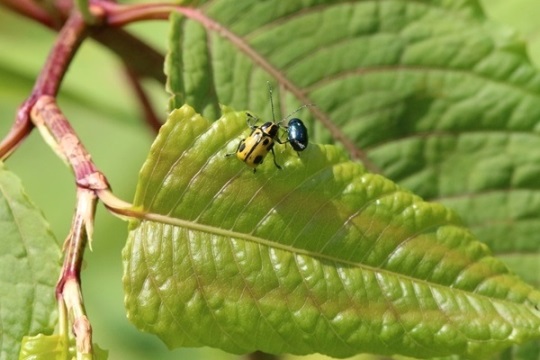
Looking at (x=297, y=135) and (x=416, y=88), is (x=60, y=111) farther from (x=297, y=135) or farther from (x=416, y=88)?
(x=416, y=88)

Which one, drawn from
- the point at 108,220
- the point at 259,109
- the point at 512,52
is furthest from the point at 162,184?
the point at 108,220

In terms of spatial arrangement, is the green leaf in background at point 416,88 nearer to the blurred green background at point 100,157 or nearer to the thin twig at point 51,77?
the thin twig at point 51,77

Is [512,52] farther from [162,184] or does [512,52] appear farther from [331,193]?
[162,184]

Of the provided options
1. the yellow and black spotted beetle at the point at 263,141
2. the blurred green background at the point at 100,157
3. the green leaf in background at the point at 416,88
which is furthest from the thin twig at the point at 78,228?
the blurred green background at the point at 100,157

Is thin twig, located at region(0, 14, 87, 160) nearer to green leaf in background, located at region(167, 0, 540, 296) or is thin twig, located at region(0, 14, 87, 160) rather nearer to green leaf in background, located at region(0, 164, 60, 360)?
green leaf in background, located at region(0, 164, 60, 360)

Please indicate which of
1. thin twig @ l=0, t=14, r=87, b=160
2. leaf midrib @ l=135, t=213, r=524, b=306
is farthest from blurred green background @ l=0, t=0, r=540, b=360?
leaf midrib @ l=135, t=213, r=524, b=306

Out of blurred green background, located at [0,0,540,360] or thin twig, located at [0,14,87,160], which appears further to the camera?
blurred green background, located at [0,0,540,360]
